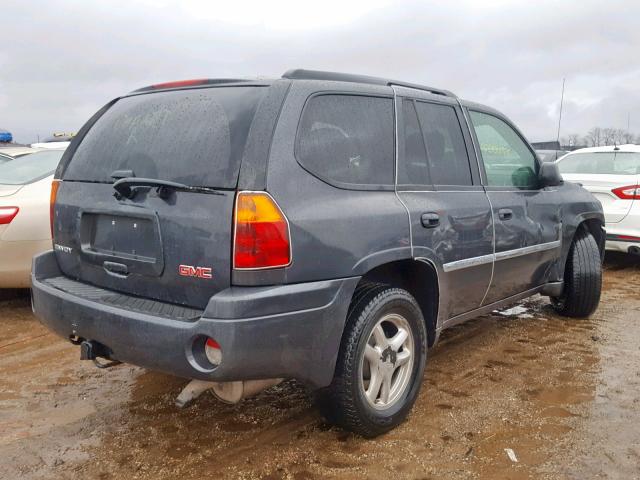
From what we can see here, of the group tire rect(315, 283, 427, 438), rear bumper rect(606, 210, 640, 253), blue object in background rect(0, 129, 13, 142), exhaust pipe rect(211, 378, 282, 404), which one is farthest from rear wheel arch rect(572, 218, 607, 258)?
blue object in background rect(0, 129, 13, 142)

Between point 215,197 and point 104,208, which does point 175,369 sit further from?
point 104,208

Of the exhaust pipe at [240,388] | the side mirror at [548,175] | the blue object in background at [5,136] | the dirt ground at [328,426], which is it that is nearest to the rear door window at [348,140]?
the exhaust pipe at [240,388]

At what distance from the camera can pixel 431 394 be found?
3469 millimetres

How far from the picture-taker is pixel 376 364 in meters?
2.88

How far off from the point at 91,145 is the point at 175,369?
1441 millimetres

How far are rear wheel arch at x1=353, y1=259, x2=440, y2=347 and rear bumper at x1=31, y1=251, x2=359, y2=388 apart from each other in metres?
0.45

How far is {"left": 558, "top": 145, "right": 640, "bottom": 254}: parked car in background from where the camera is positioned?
657 centimetres

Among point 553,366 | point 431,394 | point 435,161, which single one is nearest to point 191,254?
point 435,161

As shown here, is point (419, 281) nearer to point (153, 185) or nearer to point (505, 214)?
point (505, 214)

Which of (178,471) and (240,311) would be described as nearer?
(240,311)

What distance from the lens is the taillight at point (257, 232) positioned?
2.33 m

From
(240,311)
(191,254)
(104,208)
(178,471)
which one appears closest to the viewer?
(240,311)

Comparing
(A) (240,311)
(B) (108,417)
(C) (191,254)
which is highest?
(C) (191,254)

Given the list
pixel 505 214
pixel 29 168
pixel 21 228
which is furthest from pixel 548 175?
pixel 29 168
